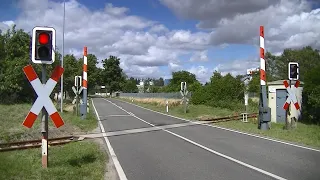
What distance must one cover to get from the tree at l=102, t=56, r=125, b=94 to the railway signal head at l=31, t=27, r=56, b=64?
414ft

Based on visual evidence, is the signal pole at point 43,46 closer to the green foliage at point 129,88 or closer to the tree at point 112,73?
the tree at point 112,73

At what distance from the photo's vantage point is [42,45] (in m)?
8.77

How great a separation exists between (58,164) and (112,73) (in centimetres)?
12642

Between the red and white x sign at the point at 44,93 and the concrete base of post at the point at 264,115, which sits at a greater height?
the red and white x sign at the point at 44,93

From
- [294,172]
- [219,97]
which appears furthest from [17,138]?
[219,97]

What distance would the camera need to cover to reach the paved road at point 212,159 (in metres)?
8.69

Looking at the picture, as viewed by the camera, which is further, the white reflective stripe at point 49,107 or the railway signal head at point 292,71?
the railway signal head at point 292,71

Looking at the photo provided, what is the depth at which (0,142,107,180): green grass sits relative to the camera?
8.22 m

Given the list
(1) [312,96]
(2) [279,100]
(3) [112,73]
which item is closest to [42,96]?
(1) [312,96]

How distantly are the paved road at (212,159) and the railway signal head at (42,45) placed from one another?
336 cm

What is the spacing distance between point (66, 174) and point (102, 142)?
21.4 feet

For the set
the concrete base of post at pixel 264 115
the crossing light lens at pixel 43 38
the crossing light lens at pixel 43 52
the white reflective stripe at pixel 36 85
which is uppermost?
the crossing light lens at pixel 43 38

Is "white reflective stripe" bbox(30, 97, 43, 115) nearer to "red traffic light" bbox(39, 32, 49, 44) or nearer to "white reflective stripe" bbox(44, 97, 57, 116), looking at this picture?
"white reflective stripe" bbox(44, 97, 57, 116)

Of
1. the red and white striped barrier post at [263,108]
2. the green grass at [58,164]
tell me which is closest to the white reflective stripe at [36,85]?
the green grass at [58,164]
